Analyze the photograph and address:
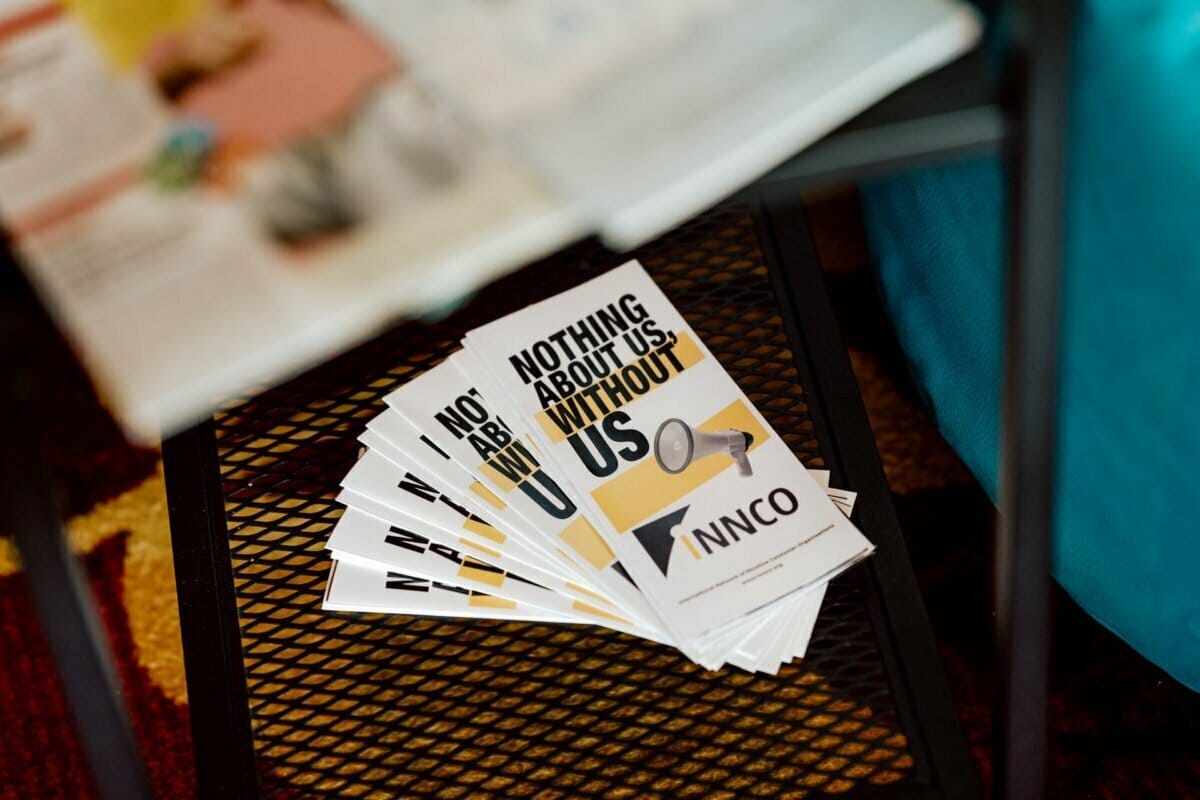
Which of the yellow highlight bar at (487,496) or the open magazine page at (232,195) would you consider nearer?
the open magazine page at (232,195)

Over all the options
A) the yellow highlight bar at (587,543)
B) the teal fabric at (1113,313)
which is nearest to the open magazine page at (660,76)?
the teal fabric at (1113,313)

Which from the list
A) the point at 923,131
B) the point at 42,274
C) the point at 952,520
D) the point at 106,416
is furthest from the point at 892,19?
the point at 106,416

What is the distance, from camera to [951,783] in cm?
57

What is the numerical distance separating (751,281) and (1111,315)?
0.72ft

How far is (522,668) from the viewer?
0.65 metres

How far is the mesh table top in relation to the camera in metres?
0.61

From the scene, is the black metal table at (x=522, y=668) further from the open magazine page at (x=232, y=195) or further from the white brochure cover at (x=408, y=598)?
the open magazine page at (x=232, y=195)

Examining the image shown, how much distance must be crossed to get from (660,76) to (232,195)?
A: 153 mm

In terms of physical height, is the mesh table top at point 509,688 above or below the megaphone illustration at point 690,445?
below

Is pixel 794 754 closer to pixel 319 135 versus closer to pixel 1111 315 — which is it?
pixel 1111 315

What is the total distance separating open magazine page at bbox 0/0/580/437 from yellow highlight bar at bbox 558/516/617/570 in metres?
0.28

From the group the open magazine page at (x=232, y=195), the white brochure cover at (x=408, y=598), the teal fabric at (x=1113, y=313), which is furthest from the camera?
the white brochure cover at (x=408, y=598)

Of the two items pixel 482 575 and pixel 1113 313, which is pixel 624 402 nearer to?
pixel 482 575

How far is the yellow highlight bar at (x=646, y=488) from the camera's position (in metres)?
0.64
